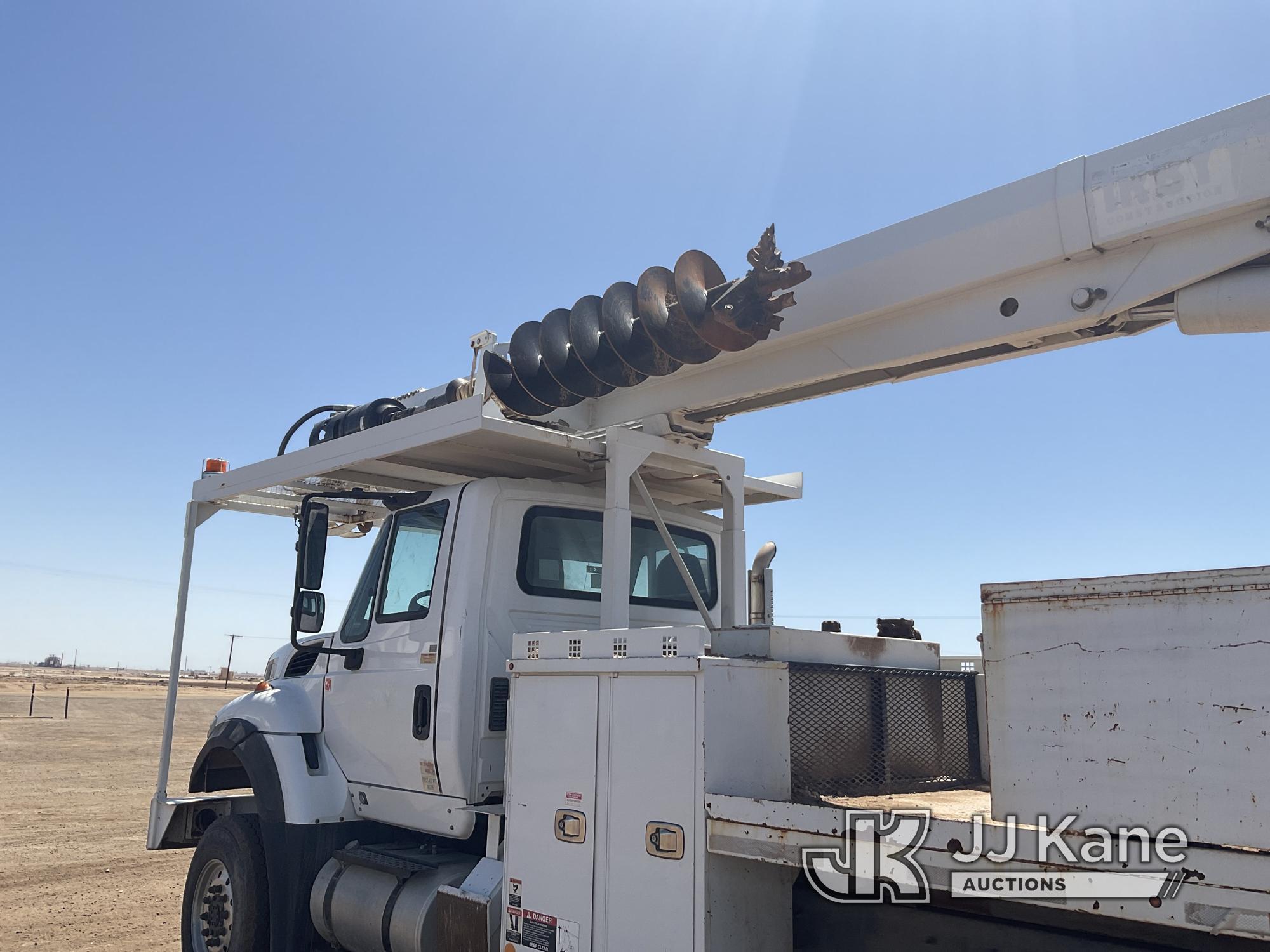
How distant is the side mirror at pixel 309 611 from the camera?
16.4 feet

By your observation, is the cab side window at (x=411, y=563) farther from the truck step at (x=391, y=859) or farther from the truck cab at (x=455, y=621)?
the truck step at (x=391, y=859)

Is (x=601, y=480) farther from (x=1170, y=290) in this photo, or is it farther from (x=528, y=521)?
(x=1170, y=290)

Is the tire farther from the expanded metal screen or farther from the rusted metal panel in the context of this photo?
the rusted metal panel

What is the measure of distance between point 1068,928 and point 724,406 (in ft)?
8.51

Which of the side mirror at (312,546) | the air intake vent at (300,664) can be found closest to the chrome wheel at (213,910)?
the air intake vent at (300,664)

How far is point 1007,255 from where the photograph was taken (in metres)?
3.45

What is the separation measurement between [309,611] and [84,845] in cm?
716

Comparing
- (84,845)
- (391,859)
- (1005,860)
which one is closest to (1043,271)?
(1005,860)

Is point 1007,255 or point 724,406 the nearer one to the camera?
point 1007,255

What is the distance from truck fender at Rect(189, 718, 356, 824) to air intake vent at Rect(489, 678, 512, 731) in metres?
1.19

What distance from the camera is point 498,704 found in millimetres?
4543

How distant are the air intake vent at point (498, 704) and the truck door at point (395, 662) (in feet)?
0.88

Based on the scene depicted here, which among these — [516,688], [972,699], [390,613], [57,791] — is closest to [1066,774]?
[972,699]

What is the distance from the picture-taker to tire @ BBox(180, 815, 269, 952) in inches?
208
